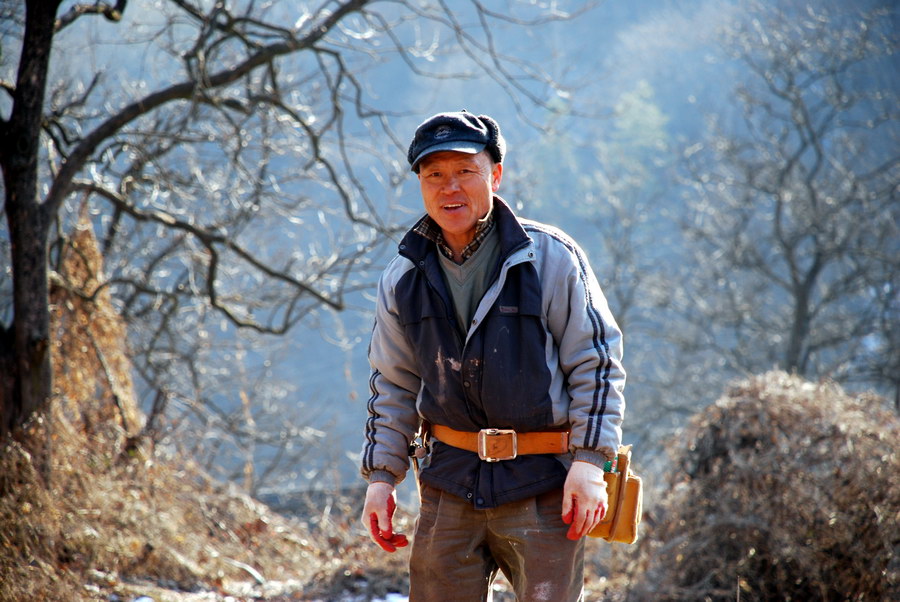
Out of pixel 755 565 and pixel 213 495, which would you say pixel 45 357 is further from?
pixel 755 565

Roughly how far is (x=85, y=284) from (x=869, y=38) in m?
20.9

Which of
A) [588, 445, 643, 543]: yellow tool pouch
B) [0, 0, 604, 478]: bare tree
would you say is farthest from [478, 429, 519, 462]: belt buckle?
[0, 0, 604, 478]: bare tree

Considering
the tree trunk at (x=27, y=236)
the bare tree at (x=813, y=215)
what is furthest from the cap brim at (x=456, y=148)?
the bare tree at (x=813, y=215)

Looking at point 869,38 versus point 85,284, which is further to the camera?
point 869,38

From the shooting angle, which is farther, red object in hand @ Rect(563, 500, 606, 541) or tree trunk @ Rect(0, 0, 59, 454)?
tree trunk @ Rect(0, 0, 59, 454)

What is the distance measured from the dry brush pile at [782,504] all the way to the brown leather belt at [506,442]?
216 centimetres

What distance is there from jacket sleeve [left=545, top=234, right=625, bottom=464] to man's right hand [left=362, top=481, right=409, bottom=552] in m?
0.56

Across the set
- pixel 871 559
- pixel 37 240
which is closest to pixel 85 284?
pixel 37 240

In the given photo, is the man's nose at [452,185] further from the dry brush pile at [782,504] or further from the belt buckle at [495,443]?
the dry brush pile at [782,504]

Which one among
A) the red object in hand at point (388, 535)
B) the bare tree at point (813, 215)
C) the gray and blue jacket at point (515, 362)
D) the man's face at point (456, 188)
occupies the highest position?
the bare tree at point (813, 215)

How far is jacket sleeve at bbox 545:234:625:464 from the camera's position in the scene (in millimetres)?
2285

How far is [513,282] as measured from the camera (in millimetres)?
2416

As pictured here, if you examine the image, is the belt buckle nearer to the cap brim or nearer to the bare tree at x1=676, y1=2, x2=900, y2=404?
the cap brim

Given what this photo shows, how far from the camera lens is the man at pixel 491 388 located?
2.34 m
